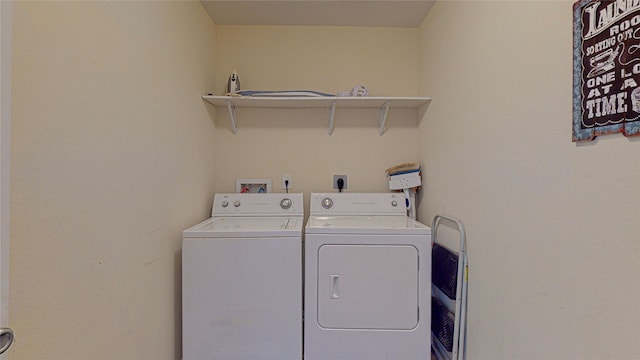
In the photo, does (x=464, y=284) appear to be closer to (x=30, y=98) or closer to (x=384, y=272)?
(x=384, y=272)

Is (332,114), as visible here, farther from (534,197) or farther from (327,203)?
(534,197)

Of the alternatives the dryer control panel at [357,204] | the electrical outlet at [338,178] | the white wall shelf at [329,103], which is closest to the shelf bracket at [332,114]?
the white wall shelf at [329,103]

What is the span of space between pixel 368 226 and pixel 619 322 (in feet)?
3.33

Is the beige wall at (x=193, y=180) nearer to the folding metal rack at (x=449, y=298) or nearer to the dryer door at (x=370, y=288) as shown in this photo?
the folding metal rack at (x=449, y=298)

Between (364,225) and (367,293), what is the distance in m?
0.37

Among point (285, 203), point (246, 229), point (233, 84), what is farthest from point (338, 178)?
point (233, 84)

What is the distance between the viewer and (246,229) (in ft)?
5.12

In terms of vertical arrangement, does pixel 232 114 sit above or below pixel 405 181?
above

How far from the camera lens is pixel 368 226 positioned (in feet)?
5.27

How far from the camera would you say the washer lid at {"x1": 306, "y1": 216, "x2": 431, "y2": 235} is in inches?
60.8

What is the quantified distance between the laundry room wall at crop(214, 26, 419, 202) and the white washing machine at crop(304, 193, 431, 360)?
0.71 meters

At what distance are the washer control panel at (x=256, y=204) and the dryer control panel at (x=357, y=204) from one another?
0.13 metres

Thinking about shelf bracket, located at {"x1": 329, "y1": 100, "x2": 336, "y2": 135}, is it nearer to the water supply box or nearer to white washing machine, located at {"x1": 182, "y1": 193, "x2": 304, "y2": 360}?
the water supply box

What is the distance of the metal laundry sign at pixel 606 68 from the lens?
69cm
